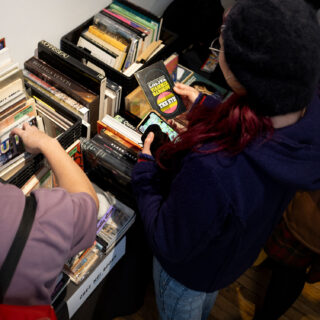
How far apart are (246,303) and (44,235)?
5.49ft

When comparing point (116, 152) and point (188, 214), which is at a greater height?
point (188, 214)

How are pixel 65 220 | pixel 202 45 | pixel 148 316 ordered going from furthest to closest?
pixel 202 45
pixel 148 316
pixel 65 220

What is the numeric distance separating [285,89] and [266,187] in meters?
0.27

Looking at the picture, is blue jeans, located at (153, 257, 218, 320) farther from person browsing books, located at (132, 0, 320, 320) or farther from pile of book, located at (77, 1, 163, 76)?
pile of book, located at (77, 1, 163, 76)

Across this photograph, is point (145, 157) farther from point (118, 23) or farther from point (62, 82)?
point (118, 23)

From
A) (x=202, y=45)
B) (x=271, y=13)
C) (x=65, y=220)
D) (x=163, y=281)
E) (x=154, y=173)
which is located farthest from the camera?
(x=202, y=45)

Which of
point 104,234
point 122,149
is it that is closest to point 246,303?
point 104,234

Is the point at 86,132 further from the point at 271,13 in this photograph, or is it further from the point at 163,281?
the point at 271,13

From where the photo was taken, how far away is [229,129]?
2.58 feet

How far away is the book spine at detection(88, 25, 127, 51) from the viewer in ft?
5.37

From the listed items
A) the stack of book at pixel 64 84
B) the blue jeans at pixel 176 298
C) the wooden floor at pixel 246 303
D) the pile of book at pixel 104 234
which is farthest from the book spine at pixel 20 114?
the wooden floor at pixel 246 303

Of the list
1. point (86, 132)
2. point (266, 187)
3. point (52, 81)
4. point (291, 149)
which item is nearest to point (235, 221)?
point (266, 187)

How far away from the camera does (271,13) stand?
659 mm

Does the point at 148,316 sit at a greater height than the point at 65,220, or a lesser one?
lesser
